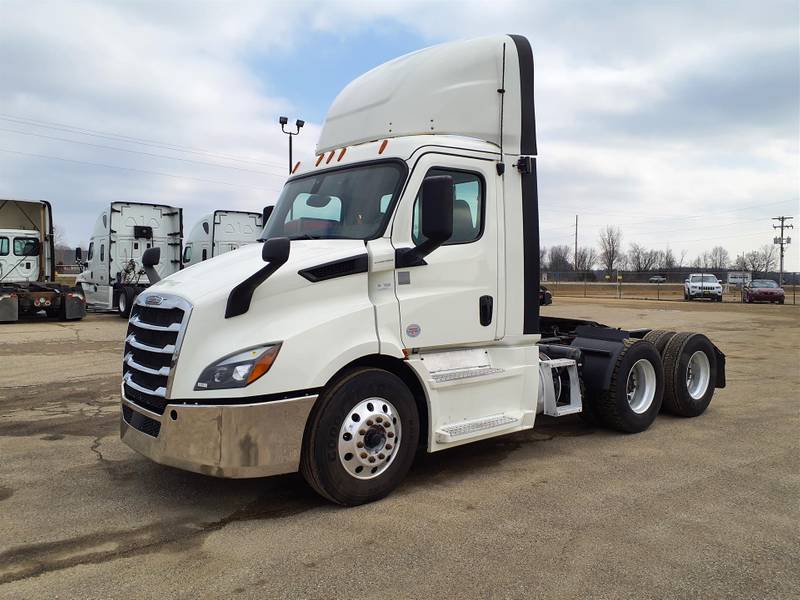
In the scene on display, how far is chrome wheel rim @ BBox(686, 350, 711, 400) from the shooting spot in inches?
299

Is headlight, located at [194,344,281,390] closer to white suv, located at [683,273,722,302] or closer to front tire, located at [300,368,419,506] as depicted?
front tire, located at [300,368,419,506]

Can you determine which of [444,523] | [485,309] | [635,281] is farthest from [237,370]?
[635,281]

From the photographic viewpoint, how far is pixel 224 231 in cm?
2219

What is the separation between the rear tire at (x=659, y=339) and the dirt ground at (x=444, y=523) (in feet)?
3.34

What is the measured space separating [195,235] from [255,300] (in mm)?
20655

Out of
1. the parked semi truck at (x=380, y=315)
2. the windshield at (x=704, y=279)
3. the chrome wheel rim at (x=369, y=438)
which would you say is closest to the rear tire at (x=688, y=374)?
the parked semi truck at (x=380, y=315)

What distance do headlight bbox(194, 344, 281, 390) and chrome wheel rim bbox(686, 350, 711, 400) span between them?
5.64m

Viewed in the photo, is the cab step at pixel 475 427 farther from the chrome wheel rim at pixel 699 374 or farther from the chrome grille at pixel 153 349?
the chrome wheel rim at pixel 699 374

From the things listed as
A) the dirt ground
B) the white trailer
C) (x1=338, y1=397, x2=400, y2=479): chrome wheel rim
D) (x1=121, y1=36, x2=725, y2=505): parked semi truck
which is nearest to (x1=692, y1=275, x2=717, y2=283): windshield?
the white trailer

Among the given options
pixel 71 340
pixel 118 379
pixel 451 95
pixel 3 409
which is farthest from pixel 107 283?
pixel 451 95

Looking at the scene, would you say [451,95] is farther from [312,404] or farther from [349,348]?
[312,404]

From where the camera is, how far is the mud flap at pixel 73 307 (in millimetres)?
19844

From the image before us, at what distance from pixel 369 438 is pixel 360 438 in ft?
0.32

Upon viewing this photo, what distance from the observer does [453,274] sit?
5.07 meters
